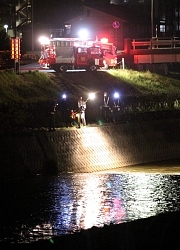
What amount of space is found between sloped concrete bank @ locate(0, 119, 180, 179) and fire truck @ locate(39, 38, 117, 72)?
10171 millimetres

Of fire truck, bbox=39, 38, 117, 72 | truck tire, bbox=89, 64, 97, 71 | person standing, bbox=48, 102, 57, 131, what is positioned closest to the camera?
person standing, bbox=48, 102, 57, 131

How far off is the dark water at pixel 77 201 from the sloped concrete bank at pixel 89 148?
A: 88cm

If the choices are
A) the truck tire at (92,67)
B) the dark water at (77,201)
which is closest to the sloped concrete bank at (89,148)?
the dark water at (77,201)

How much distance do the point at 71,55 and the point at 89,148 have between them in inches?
618

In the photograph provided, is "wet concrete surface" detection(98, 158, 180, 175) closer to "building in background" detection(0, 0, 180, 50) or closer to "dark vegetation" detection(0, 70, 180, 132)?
"dark vegetation" detection(0, 70, 180, 132)

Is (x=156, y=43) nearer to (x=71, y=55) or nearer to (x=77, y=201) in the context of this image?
(x=71, y=55)

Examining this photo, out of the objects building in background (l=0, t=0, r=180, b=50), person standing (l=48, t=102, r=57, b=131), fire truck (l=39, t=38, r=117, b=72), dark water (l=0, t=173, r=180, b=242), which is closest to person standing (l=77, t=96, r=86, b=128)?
person standing (l=48, t=102, r=57, b=131)

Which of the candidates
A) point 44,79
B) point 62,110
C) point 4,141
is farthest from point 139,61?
point 4,141

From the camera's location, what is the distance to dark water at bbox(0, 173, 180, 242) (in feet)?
73.0

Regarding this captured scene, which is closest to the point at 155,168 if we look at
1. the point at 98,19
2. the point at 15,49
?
the point at 15,49

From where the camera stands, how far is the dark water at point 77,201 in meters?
22.3

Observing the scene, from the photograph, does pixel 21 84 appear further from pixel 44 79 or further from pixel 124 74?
pixel 124 74

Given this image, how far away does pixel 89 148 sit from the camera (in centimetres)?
3531

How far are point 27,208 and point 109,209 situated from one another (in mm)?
2475
